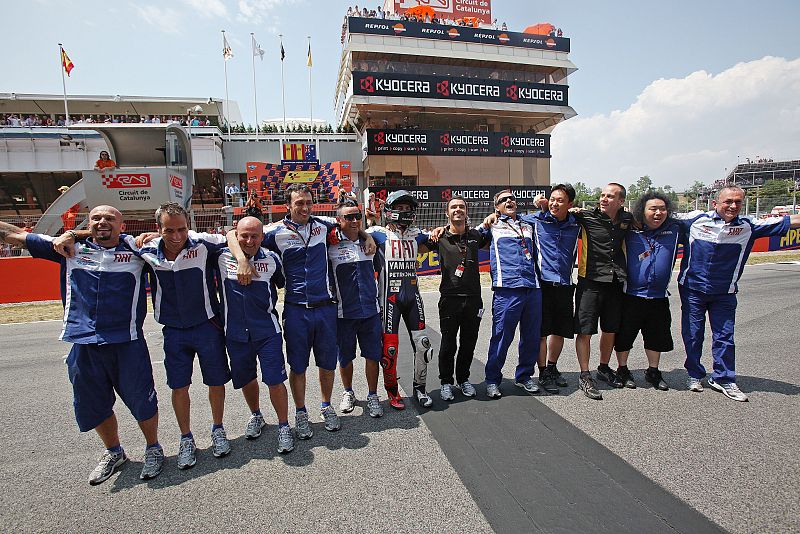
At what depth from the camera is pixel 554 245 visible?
4500 millimetres

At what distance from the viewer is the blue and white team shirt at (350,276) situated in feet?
13.0

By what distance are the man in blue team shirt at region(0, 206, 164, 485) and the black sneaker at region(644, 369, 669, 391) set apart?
183 inches

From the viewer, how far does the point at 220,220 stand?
1521 cm

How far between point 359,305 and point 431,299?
21.1 ft

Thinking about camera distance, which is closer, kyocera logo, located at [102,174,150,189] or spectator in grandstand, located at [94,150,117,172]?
spectator in grandstand, located at [94,150,117,172]

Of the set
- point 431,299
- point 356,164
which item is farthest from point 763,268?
point 356,164

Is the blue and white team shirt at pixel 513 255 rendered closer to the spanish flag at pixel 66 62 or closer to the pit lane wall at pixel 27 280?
the pit lane wall at pixel 27 280

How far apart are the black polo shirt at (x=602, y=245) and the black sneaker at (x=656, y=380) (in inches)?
42.4

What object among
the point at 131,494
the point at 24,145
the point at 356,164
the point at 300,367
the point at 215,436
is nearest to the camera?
the point at 131,494

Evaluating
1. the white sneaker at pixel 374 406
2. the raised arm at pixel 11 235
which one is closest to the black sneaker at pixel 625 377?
the white sneaker at pixel 374 406

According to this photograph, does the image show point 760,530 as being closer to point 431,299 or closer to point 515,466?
point 515,466

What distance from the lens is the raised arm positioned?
312cm

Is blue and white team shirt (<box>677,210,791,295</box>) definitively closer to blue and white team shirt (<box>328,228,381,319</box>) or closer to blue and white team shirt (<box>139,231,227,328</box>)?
blue and white team shirt (<box>328,228,381,319</box>)

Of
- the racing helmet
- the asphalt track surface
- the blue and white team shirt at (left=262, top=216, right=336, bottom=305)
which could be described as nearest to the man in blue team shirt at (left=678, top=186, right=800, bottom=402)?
the asphalt track surface
